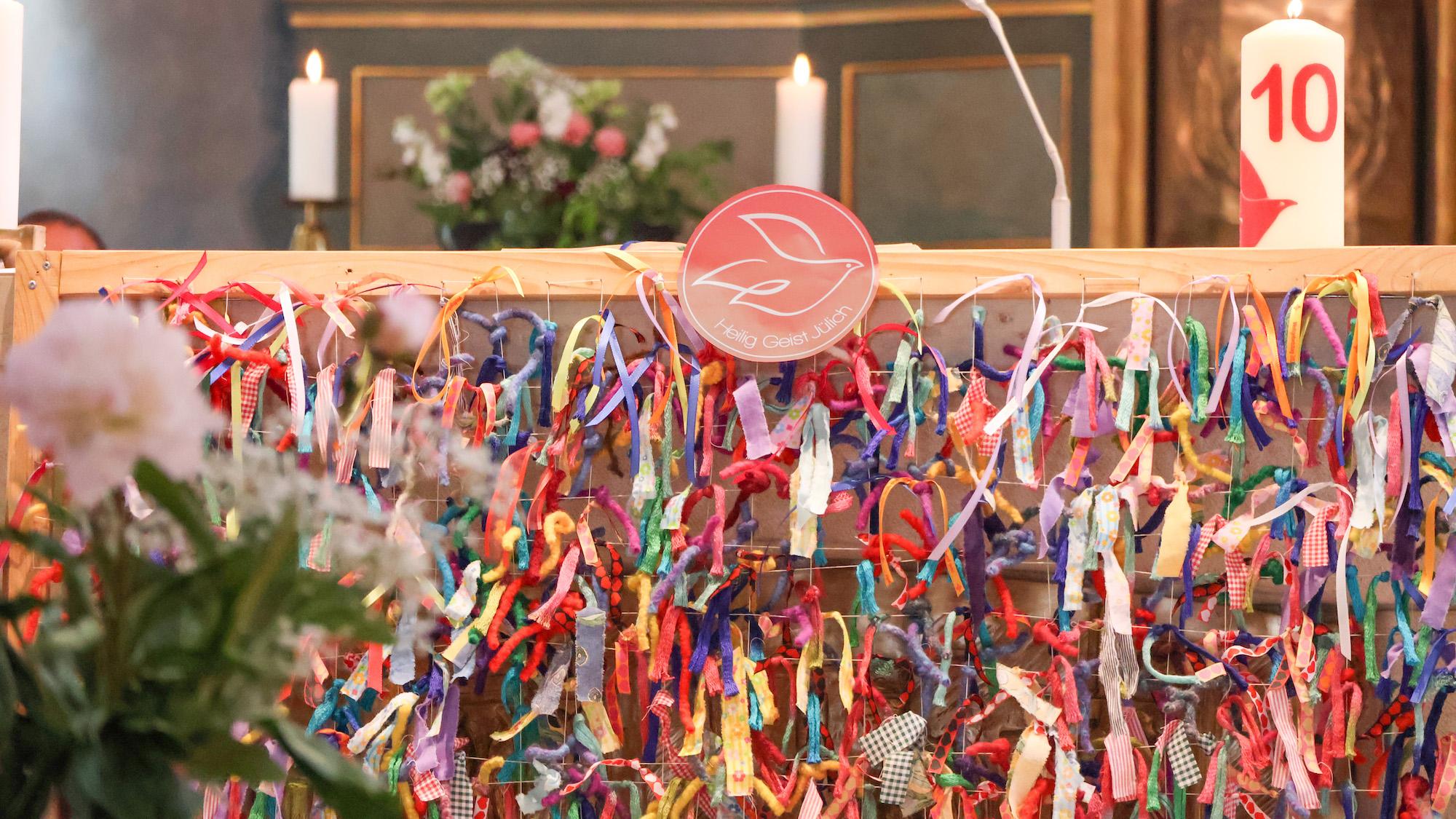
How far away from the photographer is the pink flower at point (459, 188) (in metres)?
1.35

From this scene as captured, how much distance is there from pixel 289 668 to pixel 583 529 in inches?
16.2

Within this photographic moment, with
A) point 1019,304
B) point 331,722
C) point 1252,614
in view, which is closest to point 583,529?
point 331,722

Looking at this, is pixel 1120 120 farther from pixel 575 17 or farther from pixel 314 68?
pixel 314 68

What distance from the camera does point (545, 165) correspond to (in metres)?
1.30

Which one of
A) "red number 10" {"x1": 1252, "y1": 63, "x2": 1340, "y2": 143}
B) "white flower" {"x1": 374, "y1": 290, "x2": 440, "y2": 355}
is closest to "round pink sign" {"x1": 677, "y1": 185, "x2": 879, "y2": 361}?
"red number 10" {"x1": 1252, "y1": 63, "x2": 1340, "y2": 143}

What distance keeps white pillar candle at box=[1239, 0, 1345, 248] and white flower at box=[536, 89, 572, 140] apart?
28.5 inches

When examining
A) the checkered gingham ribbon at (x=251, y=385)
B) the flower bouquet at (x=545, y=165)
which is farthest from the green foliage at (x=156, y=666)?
the flower bouquet at (x=545, y=165)

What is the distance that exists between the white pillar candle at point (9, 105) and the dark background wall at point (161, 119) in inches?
26.4

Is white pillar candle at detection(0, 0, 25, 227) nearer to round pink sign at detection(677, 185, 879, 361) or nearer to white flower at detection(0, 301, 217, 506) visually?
round pink sign at detection(677, 185, 879, 361)

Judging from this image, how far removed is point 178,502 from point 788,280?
0.45 meters

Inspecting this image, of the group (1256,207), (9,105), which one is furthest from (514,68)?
(1256,207)

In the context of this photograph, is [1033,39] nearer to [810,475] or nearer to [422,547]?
[810,475]

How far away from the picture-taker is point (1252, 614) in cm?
82

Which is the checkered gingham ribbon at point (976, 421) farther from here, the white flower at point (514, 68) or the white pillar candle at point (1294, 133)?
the white flower at point (514, 68)
